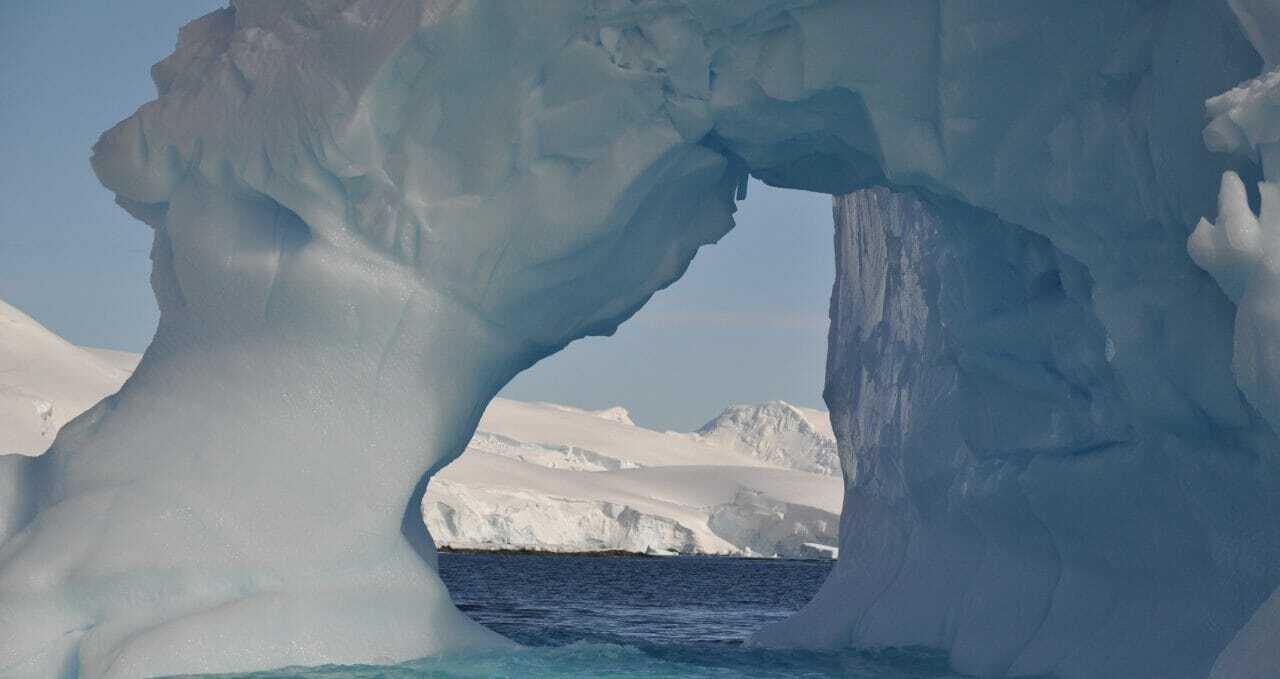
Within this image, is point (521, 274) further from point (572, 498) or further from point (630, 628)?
point (572, 498)

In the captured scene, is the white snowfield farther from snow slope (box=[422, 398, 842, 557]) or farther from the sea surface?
the sea surface

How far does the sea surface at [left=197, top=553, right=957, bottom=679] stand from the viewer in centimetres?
886

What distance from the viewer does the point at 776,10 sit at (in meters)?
8.98

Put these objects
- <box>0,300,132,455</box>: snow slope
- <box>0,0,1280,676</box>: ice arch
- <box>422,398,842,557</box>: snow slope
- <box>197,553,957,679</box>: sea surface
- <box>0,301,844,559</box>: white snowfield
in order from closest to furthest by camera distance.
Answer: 1. <box>0,0,1280,676</box>: ice arch
2. <box>197,553,957,679</box>: sea surface
3. <box>0,300,132,455</box>: snow slope
4. <box>0,301,844,559</box>: white snowfield
5. <box>422,398,842,557</box>: snow slope

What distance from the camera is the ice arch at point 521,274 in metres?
8.09

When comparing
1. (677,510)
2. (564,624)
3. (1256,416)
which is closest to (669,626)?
(564,624)

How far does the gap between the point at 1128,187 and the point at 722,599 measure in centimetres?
2276

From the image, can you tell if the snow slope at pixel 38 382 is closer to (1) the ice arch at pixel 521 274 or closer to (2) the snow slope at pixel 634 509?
(2) the snow slope at pixel 634 509

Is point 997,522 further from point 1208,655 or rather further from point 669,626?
point 669,626

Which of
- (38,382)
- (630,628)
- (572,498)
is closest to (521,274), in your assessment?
(630,628)

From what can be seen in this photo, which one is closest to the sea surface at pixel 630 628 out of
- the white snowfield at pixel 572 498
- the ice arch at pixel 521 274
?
the ice arch at pixel 521 274

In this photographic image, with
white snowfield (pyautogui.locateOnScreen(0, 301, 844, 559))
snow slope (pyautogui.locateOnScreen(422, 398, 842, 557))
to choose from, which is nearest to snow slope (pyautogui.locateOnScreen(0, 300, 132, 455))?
white snowfield (pyautogui.locateOnScreen(0, 301, 844, 559))

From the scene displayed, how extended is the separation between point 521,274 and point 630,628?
9.38 metres

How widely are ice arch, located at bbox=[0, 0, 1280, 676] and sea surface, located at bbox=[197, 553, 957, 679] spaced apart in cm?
58
